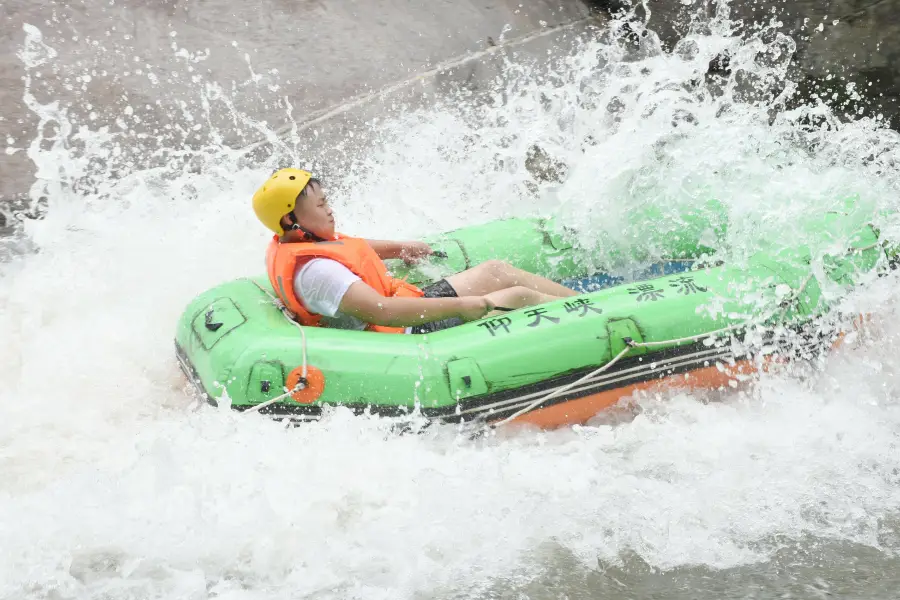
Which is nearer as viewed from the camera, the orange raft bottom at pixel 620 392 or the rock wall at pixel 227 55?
the orange raft bottom at pixel 620 392

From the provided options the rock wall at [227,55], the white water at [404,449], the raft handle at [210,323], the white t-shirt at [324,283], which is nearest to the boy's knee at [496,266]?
the white water at [404,449]

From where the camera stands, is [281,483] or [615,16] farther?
[615,16]

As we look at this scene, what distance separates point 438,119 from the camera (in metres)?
6.84

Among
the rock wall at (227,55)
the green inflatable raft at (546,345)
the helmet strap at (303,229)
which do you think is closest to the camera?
the green inflatable raft at (546,345)

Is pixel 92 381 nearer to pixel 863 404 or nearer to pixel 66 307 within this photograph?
pixel 66 307

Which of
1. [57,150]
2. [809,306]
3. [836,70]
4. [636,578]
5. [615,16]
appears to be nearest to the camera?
[636,578]

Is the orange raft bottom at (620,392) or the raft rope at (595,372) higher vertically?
the raft rope at (595,372)

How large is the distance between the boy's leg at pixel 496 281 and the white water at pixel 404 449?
1.66 feet

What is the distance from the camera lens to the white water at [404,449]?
2975 millimetres

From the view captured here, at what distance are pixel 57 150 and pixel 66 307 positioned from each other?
6.61ft

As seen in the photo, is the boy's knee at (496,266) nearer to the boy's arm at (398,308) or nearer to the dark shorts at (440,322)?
the dark shorts at (440,322)

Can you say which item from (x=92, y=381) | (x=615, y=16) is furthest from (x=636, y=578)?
(x=615, y=16)

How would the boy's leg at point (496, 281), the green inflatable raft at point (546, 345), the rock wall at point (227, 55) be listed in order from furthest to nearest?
the rock wall at point (227, 55), the boy's leg at point (496, 281), the green inflatable raft at point (546, 345)

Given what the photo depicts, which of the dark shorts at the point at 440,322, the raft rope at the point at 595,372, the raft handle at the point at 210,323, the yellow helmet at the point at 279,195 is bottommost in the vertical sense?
the raft rope at the point at 595,372
